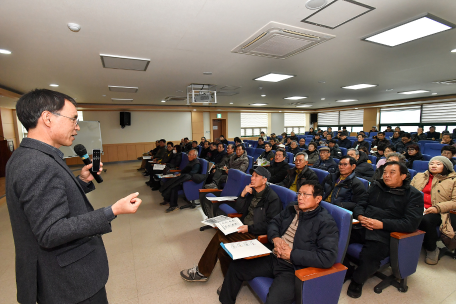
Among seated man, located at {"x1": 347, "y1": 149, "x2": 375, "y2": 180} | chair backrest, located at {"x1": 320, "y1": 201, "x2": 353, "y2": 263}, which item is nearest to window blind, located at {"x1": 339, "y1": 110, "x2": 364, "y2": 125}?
seated man, located at {"x1": 347, "y1": 149, "x2": 375, "y2": 180}

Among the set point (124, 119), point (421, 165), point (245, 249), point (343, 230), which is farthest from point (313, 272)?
point (124, 119)

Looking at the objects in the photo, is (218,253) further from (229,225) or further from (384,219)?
(384,219)

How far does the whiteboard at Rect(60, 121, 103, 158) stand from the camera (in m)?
9.12

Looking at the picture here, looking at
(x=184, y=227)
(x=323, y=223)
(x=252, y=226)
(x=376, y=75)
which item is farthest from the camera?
(x=376, y=75)

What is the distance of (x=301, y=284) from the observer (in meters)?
1.54

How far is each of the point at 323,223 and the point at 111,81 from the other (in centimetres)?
585

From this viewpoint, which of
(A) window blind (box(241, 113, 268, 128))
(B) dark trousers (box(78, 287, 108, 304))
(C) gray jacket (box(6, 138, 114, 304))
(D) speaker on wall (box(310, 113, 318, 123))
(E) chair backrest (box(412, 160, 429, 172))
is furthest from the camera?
(D) speaker on wall (box(310, 113, 318, 123))

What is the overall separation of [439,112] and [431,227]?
12.0m

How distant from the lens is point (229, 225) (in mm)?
2359

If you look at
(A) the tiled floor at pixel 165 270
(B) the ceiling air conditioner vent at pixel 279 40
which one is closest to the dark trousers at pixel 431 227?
(A) the tiled floor at pixel 165 270

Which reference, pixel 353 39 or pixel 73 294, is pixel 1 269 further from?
pixel 353 39

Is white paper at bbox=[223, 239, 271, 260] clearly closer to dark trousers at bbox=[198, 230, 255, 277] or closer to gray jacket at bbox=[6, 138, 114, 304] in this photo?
dark trousers at bbox=[198, 230, 255, 277]

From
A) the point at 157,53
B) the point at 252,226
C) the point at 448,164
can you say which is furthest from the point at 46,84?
the point at 448,164

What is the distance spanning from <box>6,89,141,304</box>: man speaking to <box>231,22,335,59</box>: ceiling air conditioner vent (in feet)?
7.99
